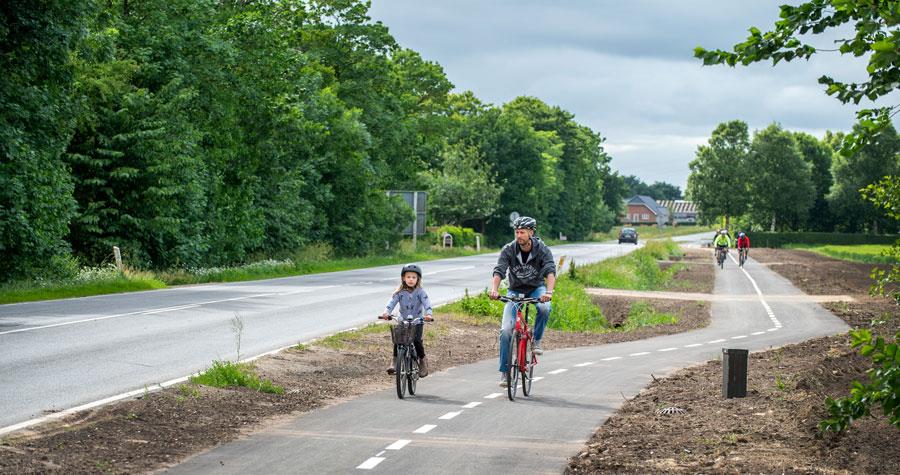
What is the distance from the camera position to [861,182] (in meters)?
124

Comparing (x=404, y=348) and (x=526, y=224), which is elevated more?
(x=526, y=224)

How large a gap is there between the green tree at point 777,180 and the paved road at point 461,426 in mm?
113572

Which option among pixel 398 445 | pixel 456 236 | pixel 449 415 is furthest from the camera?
→ pixel 456 236

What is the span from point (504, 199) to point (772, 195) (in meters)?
40.5

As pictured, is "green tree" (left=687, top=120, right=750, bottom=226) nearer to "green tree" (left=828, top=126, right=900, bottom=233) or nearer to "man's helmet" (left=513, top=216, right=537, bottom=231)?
"green tree" (left=828, top=126, right=900, bottom=233)

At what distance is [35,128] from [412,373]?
56.8ft

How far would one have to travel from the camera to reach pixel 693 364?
17234 millimetres

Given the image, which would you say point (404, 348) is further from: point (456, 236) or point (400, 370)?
point (456, 236)

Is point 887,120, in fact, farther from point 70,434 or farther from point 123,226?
point 123,226

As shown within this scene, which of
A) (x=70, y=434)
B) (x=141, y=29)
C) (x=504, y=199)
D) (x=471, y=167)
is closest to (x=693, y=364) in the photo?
(x=70, y=434)

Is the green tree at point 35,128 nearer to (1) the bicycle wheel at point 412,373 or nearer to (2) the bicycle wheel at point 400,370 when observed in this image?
(1) the bicycle wheel at point 412,373

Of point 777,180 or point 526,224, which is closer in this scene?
point 526,224

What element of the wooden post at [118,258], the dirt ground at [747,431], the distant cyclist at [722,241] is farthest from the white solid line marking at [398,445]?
the distant cyclist at [722,241]

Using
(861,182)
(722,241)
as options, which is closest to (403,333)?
(722,241)
